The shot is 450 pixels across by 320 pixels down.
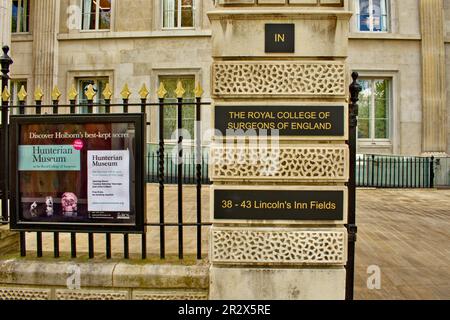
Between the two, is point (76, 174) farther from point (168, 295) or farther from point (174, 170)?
point (174, 170)

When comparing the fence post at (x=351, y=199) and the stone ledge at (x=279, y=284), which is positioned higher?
the fence post at (x=351, y=199)

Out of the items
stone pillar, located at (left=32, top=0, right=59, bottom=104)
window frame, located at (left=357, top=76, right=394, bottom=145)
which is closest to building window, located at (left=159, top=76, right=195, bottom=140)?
stone pillar, located at (left=32, top=0, right=59, bottom=104)

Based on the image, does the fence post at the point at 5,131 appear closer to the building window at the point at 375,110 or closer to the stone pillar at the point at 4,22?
the stone pillar at the point at 4,22

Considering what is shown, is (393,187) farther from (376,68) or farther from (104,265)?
(104,265)

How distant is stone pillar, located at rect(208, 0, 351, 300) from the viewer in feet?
12.1

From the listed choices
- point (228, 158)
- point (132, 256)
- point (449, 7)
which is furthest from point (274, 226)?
point (449, 7)

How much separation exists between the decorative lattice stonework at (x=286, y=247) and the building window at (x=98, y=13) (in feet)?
54.2

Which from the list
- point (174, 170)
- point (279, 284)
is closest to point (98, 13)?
point (174, 170)

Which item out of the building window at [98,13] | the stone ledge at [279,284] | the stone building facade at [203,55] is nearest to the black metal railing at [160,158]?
the stone ledge at [279,284]

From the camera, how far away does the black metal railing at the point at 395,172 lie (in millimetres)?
16047

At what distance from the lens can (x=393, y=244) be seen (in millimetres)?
6711

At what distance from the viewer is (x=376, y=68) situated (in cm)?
1712

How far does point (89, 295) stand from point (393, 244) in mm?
5031

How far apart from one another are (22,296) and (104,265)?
858 mm
